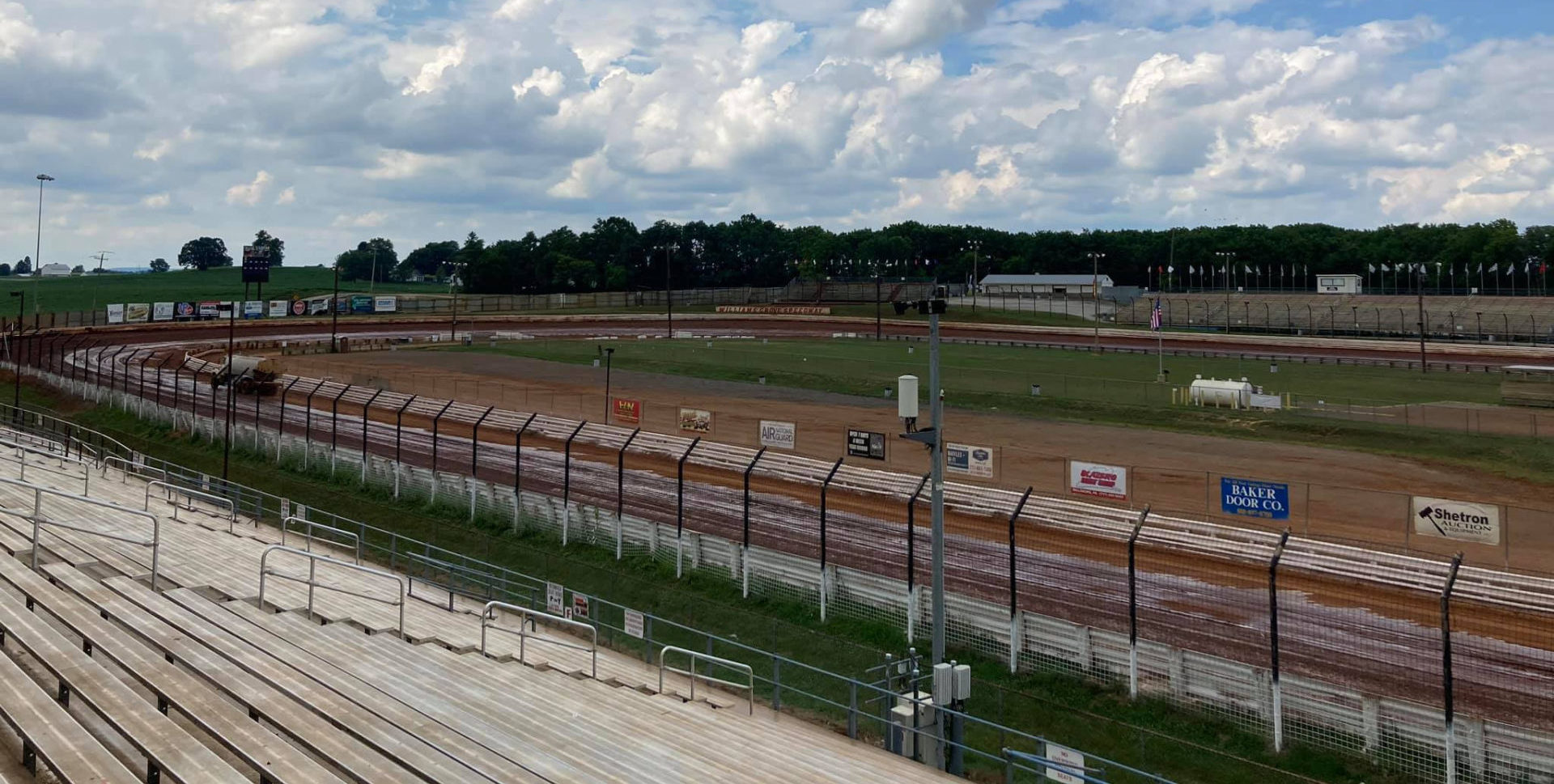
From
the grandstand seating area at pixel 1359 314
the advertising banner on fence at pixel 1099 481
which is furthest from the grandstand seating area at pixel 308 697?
the grandstand seating area at pixel 1359 314

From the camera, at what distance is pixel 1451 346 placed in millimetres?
96875

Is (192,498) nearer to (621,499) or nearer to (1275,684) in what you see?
(621,499)

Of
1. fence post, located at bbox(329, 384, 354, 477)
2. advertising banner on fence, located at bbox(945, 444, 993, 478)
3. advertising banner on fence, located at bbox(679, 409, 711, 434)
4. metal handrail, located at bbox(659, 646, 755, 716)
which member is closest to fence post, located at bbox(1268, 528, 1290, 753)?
metal handrail, located at bbox(659, 646, 755, 716)

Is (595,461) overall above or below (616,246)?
below

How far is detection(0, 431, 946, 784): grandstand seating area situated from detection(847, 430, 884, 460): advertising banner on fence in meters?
10.9

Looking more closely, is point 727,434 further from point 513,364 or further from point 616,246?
point 616,246

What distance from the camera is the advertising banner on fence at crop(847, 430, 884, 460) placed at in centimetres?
3086

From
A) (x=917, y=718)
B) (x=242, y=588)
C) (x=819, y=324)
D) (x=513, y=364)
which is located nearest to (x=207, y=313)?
(x=513, y=364)

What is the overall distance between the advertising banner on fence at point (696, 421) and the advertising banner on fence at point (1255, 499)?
19.5m

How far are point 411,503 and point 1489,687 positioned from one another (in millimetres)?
31704

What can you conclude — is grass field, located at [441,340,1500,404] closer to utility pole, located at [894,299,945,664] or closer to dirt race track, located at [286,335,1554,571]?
dirt race track, located at [286,335,1554,571]

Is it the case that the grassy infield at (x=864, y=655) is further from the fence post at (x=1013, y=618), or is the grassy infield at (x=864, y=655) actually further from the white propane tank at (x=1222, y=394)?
the white propane tank at (x=1222, y=394)

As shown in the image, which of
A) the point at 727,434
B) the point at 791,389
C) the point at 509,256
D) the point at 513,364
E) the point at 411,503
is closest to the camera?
the point at 411,503

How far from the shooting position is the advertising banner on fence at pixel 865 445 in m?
30.9
